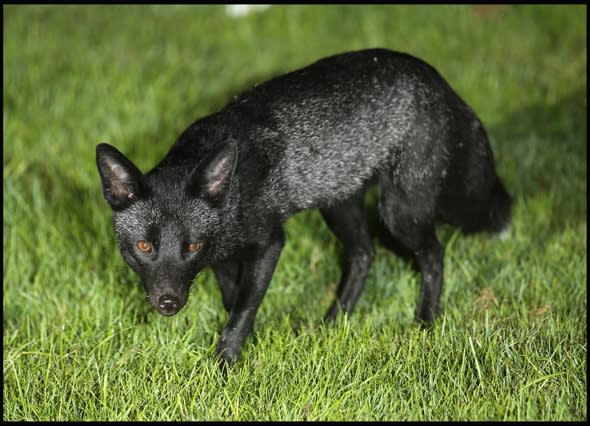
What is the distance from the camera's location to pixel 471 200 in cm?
573

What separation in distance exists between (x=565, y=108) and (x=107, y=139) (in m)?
4.15

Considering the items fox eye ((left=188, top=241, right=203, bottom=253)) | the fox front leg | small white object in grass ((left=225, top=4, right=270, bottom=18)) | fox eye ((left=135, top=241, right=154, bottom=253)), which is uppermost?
small white object in grass ((left=225, top=4, right=270, bottom=18))

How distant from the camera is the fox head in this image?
4.50m

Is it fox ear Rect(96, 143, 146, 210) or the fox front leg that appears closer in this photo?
fox ear Rect(96, 143, 146, 210)

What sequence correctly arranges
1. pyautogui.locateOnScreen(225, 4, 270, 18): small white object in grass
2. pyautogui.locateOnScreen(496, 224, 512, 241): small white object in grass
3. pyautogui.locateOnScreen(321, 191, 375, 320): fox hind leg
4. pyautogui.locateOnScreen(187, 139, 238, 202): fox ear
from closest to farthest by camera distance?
pyautogui.locateOnScreen(187, 139, 238, 202): fox ear
pyautogui.locateOnScreen(321, 191, 375, 320): fox hind leg
pyautogui.locateOnScreen(496, 224, 512, 241): small white object in grass
pyautogui.locateOnScreen(225, 4, 270, 18): small white object in grass

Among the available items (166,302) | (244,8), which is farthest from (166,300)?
(244,8)

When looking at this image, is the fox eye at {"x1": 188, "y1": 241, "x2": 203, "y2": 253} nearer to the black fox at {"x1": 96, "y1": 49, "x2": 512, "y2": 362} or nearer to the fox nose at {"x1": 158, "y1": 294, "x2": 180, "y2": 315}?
the black fox at {"x1": 96, "y1": 49, "x2": 512, "y2": 362}

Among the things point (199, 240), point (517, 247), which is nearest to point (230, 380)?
point (199, 240)

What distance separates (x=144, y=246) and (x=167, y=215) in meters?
0.19

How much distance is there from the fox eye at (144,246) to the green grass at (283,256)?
0.64 metres

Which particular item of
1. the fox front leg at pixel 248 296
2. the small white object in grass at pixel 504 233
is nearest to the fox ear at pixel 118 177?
the fox front leg at pixel 248 296

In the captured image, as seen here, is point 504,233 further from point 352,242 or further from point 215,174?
A: point 215,174

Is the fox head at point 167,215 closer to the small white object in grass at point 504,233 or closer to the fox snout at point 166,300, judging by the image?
the fox snout at point 166,300

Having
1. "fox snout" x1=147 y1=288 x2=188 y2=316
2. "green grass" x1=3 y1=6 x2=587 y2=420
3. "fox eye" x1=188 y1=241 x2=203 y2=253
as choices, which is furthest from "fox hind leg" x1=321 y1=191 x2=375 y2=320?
"fox snout" x1=147 y1=288 x2=188 y2=316
